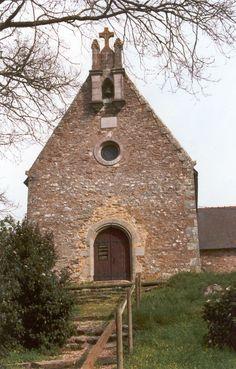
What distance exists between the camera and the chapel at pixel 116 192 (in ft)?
59.3

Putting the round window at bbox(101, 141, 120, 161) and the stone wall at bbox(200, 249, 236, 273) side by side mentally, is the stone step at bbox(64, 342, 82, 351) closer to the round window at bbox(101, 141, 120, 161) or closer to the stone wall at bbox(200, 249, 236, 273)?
the round window at bbox(101, 141, 120, 161)

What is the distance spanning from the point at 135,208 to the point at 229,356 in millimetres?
10282

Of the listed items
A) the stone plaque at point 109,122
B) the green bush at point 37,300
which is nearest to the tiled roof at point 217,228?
the stone plaque at point 109,122

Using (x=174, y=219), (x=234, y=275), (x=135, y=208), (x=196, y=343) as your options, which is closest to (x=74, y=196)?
(x=135, y=208)

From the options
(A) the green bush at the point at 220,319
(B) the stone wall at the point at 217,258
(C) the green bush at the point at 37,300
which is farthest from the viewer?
(B) the stone wall at the point at 217,258

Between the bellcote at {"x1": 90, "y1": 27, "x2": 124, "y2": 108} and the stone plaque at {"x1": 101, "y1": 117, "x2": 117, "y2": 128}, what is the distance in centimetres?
60

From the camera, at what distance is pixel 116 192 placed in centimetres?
1867

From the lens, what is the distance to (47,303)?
33.9ft

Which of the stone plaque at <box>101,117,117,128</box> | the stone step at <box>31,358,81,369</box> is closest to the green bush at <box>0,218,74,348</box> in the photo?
the stone step at <box>31,358,81,369</box>

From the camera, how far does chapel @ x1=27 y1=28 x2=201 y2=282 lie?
1806cm

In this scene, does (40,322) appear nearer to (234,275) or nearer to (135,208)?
(234,275)

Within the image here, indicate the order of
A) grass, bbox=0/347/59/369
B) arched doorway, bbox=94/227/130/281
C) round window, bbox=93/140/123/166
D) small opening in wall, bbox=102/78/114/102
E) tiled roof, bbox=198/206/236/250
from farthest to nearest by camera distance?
tiled roof, bbox=198/206/236/250
small opening in wall, bbox=102/78/114/102
round window, bbox=93/140/123/166
arched doorway, bbox=94/227/130/281
grass, bbox=0/347/59/369

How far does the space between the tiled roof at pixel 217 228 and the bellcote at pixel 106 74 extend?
26.4ft

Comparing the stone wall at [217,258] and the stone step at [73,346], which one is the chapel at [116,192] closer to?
the stone wall at [217,258]
